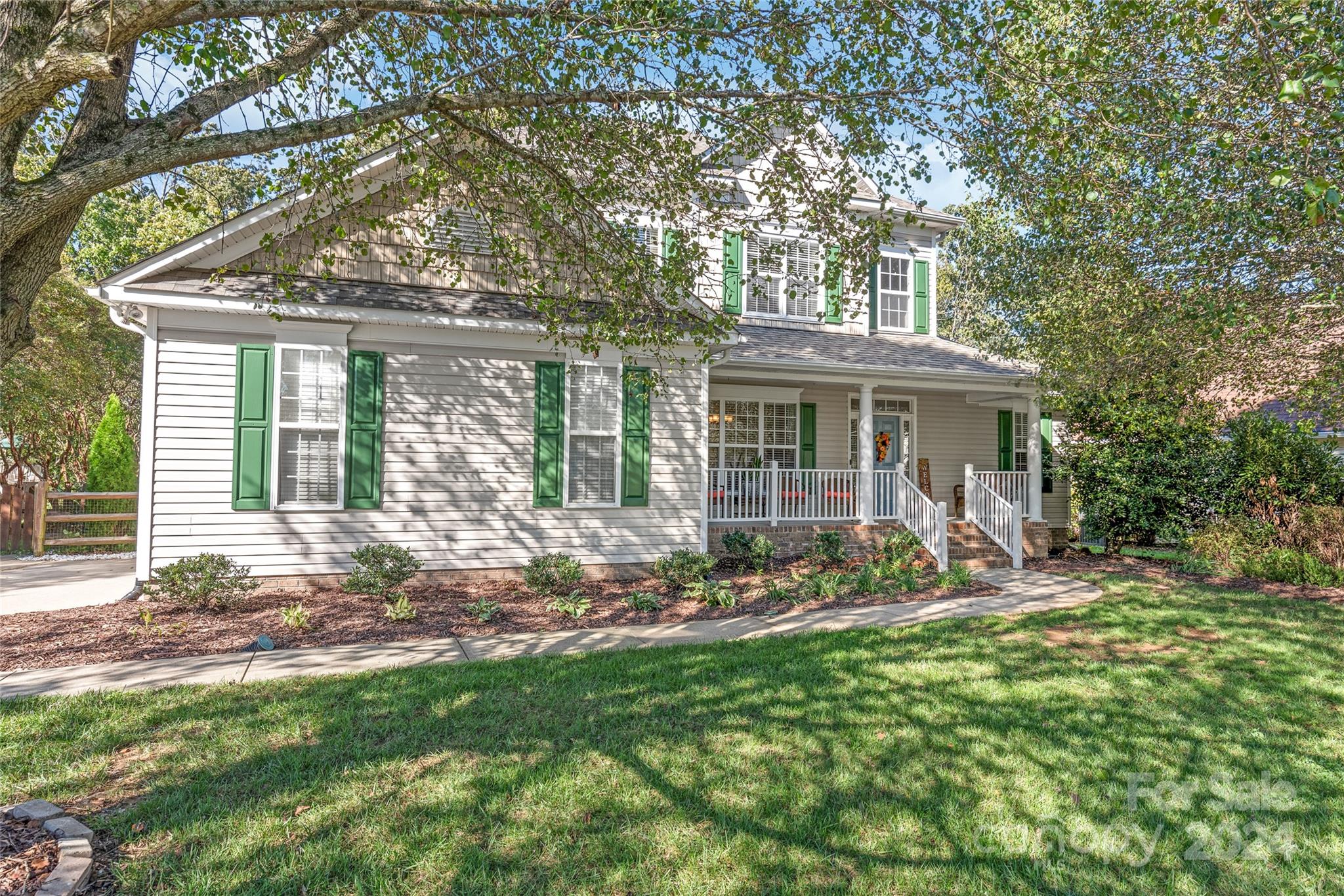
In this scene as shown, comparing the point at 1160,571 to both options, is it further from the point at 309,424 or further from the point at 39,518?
the point at 39,518

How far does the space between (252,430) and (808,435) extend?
359 inches

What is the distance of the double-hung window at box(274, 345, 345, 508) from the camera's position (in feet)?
26.2

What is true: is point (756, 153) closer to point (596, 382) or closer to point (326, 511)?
point (596, 382)

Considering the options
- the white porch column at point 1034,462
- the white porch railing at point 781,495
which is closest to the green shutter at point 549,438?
the white porch railing at point 781,495

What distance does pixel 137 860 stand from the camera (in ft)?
9.25

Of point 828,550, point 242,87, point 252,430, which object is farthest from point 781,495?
point 242,87

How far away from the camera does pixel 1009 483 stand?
12539 millimetres

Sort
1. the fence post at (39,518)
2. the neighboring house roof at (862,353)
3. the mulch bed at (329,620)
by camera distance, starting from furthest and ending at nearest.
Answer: the fence post at (39,518) → the neighboring house roof at (862,353) → the mulch bed at (329,620)

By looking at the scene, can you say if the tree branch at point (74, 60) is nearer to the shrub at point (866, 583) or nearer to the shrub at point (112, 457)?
the shrub at point (866, 583)

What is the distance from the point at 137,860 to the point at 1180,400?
15184 millimetres

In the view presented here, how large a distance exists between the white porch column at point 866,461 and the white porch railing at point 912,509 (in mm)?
146

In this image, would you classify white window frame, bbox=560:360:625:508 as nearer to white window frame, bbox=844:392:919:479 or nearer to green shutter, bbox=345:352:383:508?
green shutter, bbox=345:352:383:508

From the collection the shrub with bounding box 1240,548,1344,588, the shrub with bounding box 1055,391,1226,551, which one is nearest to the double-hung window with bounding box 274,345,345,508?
the shrub with bounding box 1055,391,1226,551

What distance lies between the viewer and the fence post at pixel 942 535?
10.4 metres
